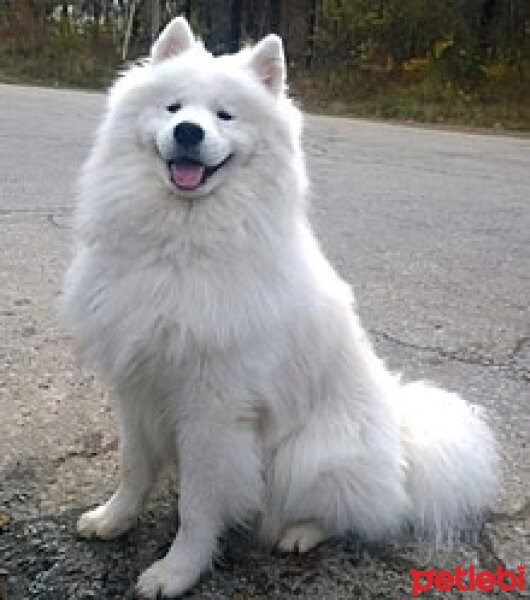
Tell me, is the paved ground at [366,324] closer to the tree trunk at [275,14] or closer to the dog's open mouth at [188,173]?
the dog's open mouth at [188,173]

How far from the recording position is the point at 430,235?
5.39 m

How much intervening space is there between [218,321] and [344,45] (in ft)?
48.2

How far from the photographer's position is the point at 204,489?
184 centimetres

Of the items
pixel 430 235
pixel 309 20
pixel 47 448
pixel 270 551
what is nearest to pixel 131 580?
pixel 270 551

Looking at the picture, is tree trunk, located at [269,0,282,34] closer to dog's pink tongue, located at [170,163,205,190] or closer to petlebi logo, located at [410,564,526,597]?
dog's pink tongue, located at [170,163,205,190]

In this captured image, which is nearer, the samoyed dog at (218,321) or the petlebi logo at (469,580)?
the samoyed dog at (218,321)

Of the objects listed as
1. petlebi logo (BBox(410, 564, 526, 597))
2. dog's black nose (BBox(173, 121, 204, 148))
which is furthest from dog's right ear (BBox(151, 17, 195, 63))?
petlebi logo (BBox(410, 564, 526, 597))

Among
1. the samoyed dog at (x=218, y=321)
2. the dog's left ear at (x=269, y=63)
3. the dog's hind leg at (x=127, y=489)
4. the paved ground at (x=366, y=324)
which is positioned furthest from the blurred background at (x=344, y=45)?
the dog's hind leg at (x=127, y=489)

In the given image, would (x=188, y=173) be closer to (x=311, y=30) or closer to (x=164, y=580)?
(x=164, y=580)

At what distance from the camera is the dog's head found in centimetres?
174

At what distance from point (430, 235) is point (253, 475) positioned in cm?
380

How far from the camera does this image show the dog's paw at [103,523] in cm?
197

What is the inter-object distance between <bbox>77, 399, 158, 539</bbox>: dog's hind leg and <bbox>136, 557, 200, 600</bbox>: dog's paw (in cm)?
18

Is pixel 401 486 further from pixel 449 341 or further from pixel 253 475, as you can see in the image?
pixel 449 341
